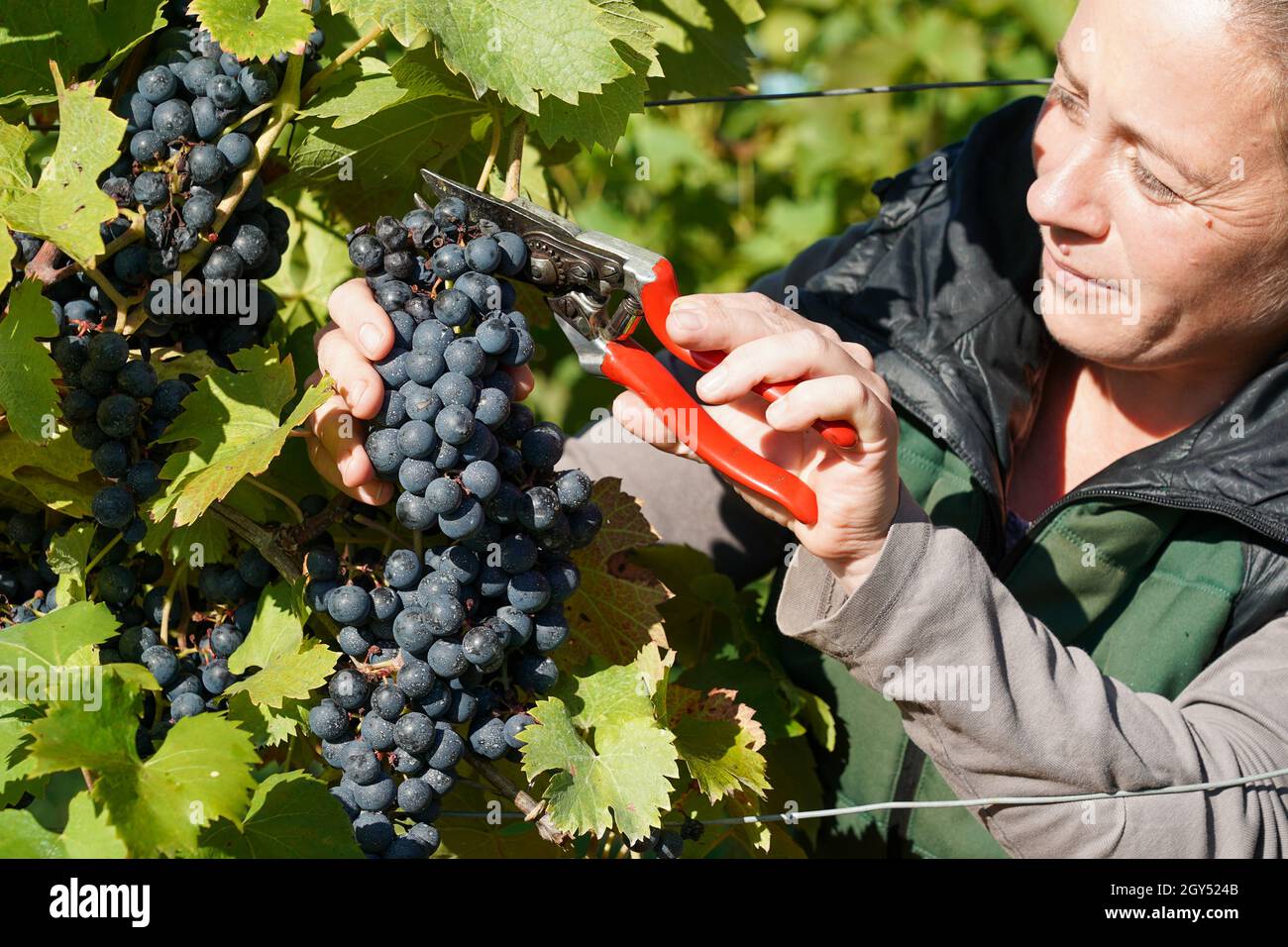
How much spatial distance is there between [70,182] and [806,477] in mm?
797

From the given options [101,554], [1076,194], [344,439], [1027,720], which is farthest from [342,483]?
[1076,194]

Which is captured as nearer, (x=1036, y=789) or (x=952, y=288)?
(x=1036, y=789)

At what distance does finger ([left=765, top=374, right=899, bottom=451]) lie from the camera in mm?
1279

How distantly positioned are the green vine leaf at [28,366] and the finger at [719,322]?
59 cm

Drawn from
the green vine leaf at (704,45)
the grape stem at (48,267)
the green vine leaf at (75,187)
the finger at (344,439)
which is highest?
the green vine leaf at (704,45)

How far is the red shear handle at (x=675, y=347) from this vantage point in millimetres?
1317

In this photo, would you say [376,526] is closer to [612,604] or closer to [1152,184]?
[612,604]

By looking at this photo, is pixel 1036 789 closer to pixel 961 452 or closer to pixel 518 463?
pixel 961 452

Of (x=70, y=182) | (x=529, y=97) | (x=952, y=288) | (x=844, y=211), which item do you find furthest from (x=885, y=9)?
(x=70, y=182)

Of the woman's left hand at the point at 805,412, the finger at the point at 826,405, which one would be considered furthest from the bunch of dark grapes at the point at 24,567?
the finger at the point at 826,405

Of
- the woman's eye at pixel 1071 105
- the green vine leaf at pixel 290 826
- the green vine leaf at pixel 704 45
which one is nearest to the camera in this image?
the green vine leaf at pixel 290 826

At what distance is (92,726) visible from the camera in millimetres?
1127

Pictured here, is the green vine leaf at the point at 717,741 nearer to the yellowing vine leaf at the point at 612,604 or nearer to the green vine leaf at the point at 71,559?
the yellowing vine leaf at the point at 612,604

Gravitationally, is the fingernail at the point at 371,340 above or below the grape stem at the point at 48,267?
below
